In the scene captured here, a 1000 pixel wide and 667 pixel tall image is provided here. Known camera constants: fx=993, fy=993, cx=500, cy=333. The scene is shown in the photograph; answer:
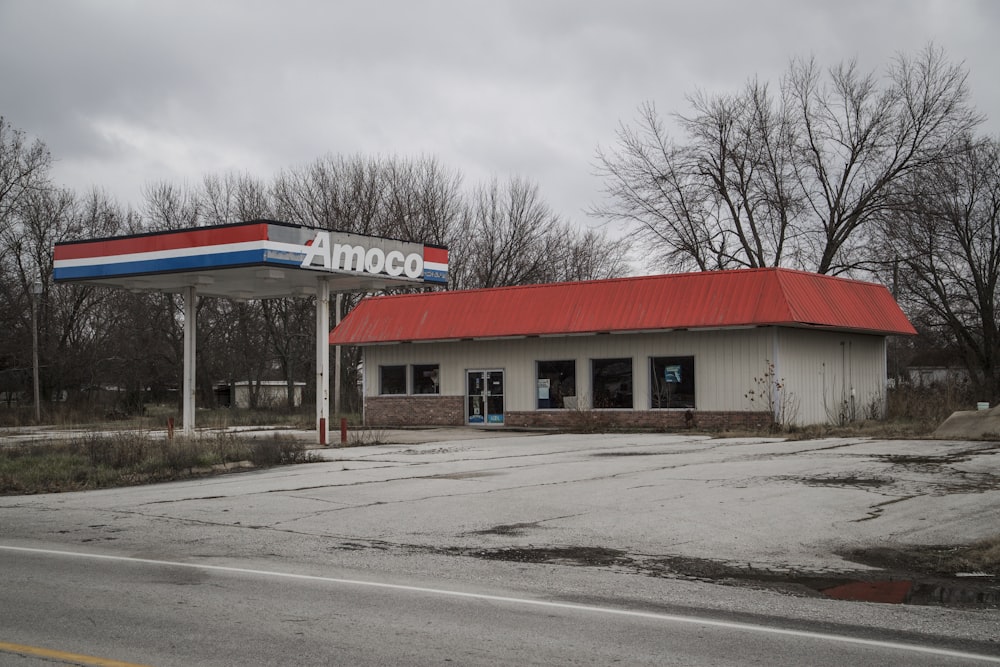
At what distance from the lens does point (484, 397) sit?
117 feet

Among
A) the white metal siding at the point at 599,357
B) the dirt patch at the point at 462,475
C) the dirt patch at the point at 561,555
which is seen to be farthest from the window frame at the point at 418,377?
the dirt patch at the point at 561,555

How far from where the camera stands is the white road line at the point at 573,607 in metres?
6.67

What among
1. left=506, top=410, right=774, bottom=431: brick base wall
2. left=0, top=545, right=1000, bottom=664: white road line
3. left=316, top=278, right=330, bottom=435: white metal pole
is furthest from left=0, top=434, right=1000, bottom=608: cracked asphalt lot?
left=506, top=410, right=774, bottom=431: brick base wall

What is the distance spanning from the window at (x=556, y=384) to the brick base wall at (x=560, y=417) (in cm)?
34

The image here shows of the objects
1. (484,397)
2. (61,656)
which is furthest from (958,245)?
(61,656)

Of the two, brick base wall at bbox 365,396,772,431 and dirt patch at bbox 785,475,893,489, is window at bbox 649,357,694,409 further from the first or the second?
dirt patch at bbox 785,475,893,489

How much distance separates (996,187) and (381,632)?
44.2 metres

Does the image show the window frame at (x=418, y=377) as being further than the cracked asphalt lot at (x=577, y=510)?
Yes

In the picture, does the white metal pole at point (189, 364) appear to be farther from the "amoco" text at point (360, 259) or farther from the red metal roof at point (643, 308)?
the red metal roof at point (643, 308)

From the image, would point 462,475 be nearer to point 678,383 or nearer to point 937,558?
point 937,558

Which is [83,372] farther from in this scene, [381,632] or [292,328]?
[381,632]

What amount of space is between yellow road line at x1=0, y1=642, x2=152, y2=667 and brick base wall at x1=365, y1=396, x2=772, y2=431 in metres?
25.2

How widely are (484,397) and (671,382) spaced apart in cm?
737

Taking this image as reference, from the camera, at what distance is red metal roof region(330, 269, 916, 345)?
29547 mm
